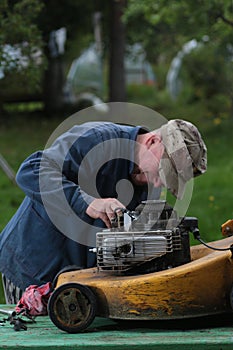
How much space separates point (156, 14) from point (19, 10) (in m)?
2.68

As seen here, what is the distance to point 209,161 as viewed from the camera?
38.7 ft

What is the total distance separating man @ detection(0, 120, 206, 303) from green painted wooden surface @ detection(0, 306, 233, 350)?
505 mm

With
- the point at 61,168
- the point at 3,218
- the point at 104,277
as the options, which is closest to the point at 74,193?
the point at 61,168

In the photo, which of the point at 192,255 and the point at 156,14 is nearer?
the point at 192,255

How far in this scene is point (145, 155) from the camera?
4.16 meters

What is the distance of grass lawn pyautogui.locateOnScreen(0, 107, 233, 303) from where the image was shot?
28.0 ft

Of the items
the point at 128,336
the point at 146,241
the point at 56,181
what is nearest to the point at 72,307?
the point at 128,336

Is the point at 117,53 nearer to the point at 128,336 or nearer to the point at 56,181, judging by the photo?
the point at 56,181

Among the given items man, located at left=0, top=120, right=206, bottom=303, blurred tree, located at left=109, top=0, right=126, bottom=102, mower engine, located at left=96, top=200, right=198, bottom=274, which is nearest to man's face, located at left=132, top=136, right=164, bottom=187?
man, located at left=0, top=120, right=206, bottom=303

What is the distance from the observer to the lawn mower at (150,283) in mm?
3432

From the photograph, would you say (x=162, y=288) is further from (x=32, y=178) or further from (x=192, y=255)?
(x=32, y=178)

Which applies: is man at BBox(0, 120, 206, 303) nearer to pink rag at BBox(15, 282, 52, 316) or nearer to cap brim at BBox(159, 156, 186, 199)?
cap brim at BBox(159, 156, 186, 199)

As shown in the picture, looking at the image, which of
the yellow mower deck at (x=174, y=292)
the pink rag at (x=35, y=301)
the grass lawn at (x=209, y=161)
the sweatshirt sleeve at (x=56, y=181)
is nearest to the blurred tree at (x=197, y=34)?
the grass lawn at (x=209, y=161)

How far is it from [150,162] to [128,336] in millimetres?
1004
